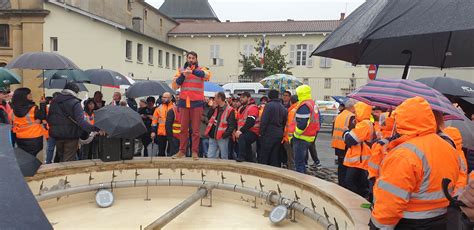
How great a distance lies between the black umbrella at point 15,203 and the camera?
1234 mm

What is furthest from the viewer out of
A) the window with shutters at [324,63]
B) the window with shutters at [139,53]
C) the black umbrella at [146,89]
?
the window with shutters at [324,63]

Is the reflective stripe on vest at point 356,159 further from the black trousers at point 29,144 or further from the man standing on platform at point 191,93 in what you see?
the black trousers at point 29,144

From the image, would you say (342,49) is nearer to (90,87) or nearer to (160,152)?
(160,152)

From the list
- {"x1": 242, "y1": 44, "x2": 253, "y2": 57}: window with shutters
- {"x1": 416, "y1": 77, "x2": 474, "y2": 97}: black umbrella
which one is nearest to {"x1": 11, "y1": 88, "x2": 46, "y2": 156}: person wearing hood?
{"x1": 416, "y1": 77, "x2": 474, "y2": 97}: black umbrella

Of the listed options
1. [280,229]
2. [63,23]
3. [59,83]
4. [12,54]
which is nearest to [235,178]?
[280,229]

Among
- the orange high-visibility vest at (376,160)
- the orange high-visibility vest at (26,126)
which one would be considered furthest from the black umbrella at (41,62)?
the orange high-visibility vest at (376,160)

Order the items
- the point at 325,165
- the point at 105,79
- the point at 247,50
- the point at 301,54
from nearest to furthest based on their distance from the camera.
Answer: the point at 325,165 → the point at 105,79 → the point at 301,54 → the point at 247,50

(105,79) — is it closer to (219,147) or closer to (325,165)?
(219,147)

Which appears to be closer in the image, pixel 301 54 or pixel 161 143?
pixel 161 143

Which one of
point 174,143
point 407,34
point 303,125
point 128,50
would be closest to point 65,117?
point 174,143

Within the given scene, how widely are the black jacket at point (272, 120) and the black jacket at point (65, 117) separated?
340cm

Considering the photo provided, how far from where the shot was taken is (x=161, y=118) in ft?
33.2

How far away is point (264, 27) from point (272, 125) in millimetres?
37338

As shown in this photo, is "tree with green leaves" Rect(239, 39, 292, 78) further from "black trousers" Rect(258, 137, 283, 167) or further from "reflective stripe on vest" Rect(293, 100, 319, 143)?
"reflective stripe on vest" Rect(293, 100, 319, 143)
